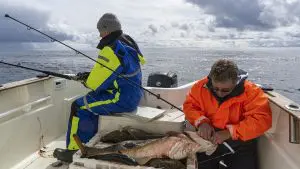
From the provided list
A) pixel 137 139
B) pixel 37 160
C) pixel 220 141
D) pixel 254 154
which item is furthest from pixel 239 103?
pixel 37 160

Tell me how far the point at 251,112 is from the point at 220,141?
0.39 metres

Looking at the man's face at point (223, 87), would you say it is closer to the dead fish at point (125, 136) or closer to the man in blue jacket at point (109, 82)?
the dead fish at point (125, 136)

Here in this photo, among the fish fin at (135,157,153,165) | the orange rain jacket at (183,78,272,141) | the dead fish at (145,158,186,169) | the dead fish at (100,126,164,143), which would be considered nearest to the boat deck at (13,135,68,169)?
the dead fish at (100,126,164,143)

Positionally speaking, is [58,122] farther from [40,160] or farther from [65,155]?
[65,155]

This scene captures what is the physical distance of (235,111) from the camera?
336 centimetres

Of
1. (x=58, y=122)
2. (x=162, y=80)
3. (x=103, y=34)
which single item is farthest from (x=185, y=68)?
(x=103, y=34)

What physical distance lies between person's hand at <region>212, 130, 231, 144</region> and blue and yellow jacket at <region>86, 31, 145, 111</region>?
1.35 meters

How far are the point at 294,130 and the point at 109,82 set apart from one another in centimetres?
216

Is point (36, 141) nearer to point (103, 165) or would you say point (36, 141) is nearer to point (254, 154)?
point (103, 165)

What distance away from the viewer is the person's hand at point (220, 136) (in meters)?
3.25

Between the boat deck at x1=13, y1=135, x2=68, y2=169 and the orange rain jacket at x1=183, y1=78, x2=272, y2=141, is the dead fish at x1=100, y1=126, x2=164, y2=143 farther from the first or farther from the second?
the boat deck at x1=13, y1=135, x2=68, y2=169

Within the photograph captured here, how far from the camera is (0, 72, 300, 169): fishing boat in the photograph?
315 centimetres

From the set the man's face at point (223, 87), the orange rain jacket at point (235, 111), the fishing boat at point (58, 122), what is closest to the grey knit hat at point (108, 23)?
the fishing boat at point (58, 122)

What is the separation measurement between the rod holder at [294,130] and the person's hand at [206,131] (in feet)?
2.29
